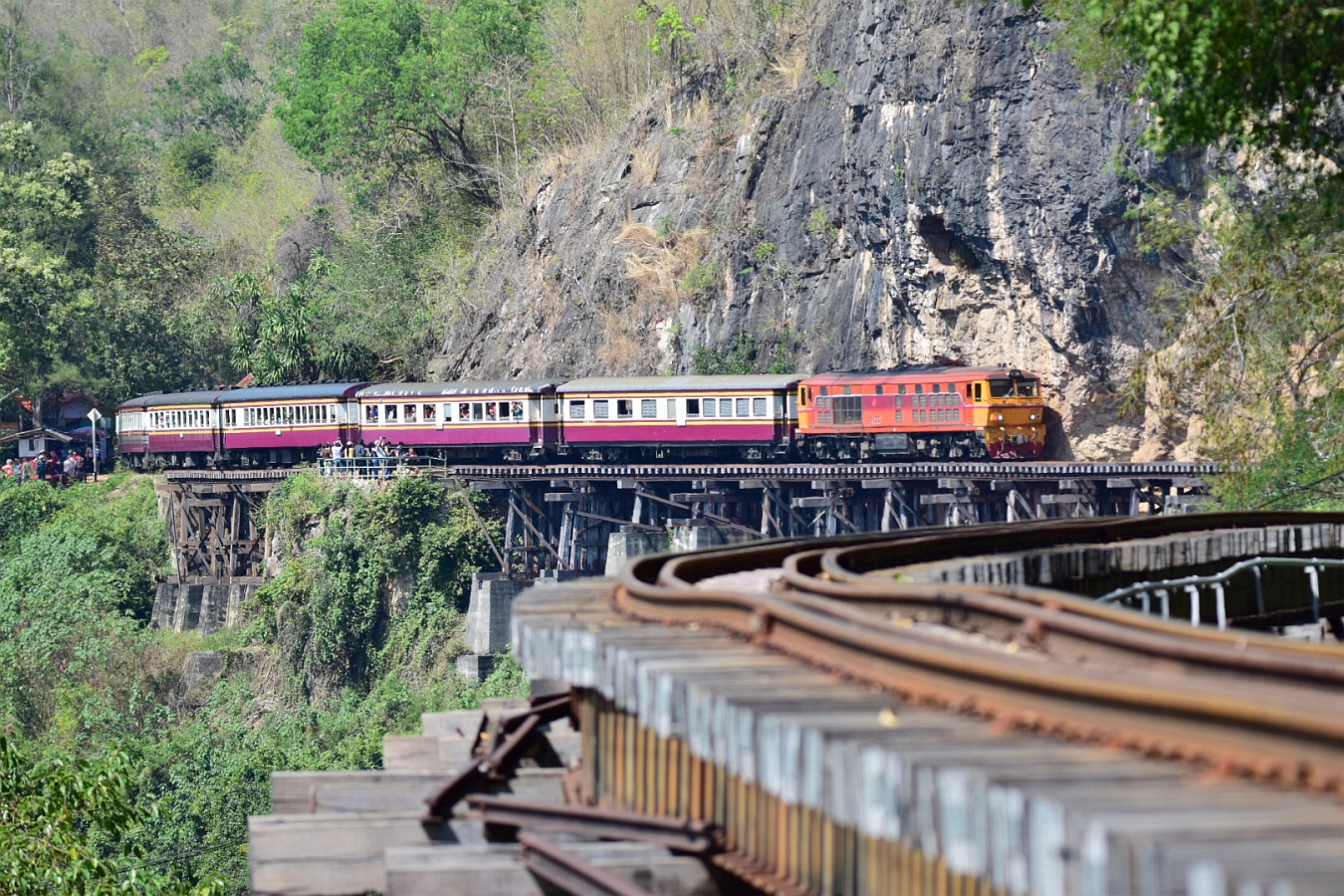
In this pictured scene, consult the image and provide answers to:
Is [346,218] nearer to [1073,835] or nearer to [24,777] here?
[24,777]

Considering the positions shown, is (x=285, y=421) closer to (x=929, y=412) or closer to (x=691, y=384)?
(x=691, y=384)

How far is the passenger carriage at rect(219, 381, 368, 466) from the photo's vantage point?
151 ft

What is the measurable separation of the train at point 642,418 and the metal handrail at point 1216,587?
80.9 ft

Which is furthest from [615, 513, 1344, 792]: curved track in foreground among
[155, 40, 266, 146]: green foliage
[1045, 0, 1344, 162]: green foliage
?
→ [155, 40, 266, 146]: green foliage

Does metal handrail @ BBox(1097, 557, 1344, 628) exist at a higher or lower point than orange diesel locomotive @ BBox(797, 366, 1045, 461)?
lower

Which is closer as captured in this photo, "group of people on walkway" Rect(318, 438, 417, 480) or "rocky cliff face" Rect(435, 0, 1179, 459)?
"rocky cliff face" Rect(435, 0, 1179, 459)

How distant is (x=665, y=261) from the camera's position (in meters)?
48.1

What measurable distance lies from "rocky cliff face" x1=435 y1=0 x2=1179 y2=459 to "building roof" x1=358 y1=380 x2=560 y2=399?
5192mm

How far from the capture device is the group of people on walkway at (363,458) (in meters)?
43.6

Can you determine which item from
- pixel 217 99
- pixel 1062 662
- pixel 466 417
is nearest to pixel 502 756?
pixel 1062 662

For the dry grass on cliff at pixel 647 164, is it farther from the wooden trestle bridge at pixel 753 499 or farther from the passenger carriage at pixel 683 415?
the wooden trestle bridge at pixel 753 499

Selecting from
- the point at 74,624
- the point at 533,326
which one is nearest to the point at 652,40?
the point at 533,326

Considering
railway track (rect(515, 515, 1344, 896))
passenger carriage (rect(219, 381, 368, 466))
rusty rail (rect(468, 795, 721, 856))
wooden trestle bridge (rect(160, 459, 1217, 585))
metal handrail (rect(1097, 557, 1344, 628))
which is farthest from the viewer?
passenger carriage (rect(219, 381, 368, 466))

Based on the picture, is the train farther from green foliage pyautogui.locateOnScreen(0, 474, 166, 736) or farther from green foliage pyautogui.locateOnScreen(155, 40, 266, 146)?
green foliage pyautogui.locateOnScreen(155, 40, 266, 146)
